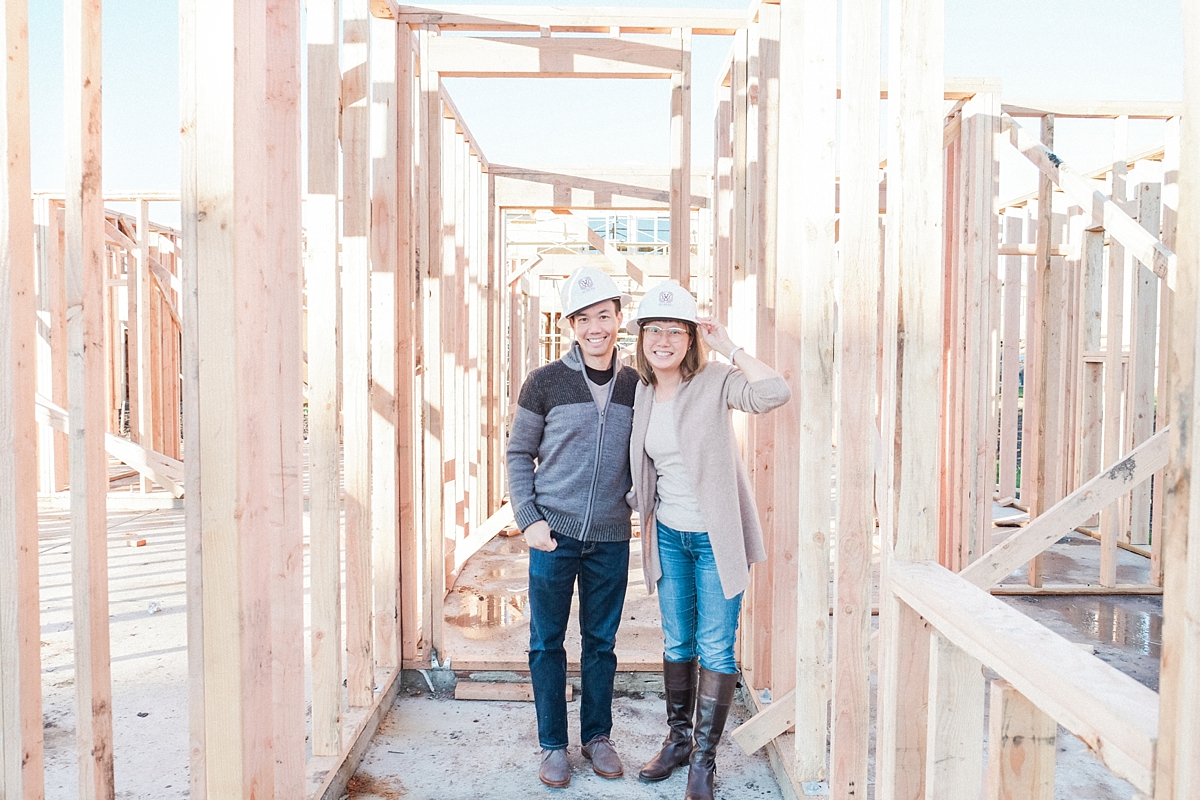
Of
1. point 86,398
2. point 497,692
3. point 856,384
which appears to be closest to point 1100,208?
point 856,384

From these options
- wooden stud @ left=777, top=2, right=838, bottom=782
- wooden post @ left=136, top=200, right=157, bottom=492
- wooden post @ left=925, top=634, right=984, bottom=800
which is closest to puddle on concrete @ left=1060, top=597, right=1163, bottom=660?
wooden stud @ left=777, top=2, right=838, bottom=782

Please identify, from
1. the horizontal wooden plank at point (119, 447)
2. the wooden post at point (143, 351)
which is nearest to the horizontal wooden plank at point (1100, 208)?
the horizontal wooden plank at point (119, 447)

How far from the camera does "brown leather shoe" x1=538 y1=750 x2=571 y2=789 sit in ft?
9.89

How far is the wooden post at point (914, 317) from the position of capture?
184cm

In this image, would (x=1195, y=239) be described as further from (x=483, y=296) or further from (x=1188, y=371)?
(x=483, y=296)

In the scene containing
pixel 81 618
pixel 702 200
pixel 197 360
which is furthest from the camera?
pixel 702 200

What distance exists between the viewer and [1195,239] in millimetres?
947

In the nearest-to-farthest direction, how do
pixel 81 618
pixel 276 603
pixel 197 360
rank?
pixel 81 618, pixel 197 360, pixel 276 603

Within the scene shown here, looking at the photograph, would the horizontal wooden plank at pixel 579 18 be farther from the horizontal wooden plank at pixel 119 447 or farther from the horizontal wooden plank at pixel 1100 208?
the horizontal wooden plank at pixel 119 447

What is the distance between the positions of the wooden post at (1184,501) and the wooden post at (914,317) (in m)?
0.87

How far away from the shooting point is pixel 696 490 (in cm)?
277

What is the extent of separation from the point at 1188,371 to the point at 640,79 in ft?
11.2

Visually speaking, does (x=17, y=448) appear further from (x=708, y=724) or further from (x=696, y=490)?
(x=708, y=724)

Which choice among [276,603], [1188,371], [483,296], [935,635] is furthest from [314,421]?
[483,296]
